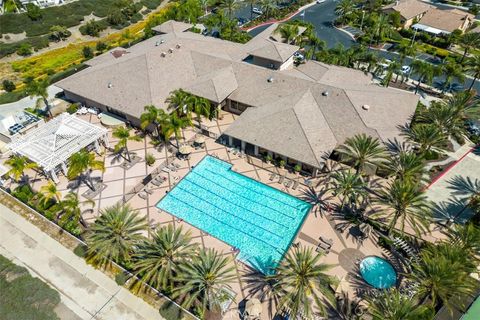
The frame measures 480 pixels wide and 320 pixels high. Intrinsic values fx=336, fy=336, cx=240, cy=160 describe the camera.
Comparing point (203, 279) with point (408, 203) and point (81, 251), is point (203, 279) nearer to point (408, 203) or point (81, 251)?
point (81, 251)

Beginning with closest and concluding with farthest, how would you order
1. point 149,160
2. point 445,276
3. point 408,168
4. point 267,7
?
point 445,276
point 408,168
point 149,160
point 267,7

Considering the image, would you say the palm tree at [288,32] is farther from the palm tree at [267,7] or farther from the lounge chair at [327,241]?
the lounge chair at [327,241]

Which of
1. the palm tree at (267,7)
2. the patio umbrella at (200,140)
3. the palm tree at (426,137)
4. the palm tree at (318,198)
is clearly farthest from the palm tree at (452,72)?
the palm tree at (267,7)

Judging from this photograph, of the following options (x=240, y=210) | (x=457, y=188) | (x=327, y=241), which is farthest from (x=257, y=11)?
(x=327, y=241)

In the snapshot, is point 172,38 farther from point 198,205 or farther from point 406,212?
point 406,212

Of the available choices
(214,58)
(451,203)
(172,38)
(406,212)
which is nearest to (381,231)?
(406,212)

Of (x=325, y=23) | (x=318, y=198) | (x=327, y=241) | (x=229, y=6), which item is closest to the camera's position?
(x=327, y=241)
